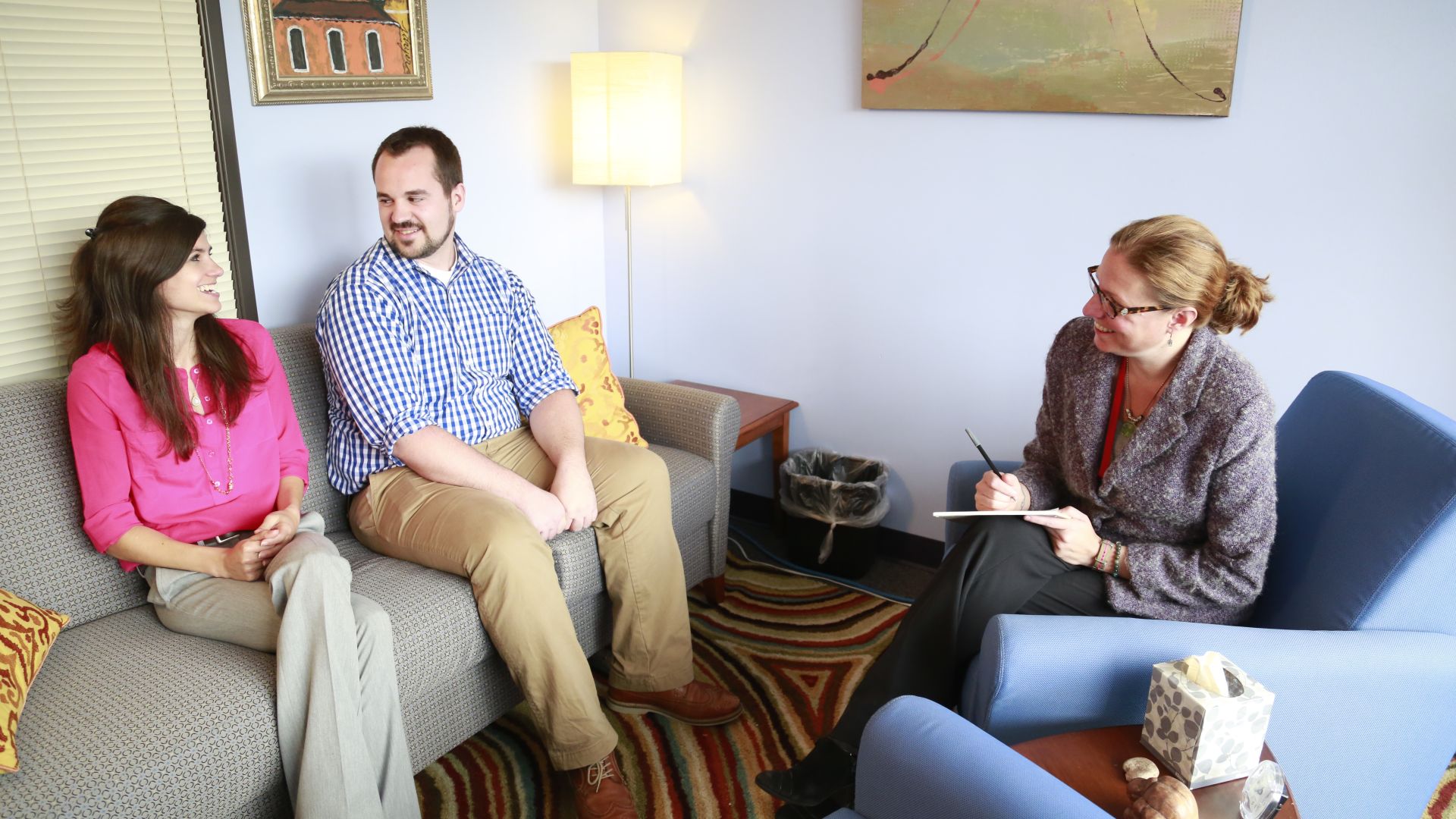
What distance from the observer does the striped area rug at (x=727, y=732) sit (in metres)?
1.96

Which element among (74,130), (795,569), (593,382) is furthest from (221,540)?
(795,569)

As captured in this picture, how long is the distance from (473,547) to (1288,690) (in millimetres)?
1351

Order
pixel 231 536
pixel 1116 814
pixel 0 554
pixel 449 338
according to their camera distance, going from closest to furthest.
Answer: pixel 1116 814, pixel 0 554, pixel 231 536, pixel 449 338

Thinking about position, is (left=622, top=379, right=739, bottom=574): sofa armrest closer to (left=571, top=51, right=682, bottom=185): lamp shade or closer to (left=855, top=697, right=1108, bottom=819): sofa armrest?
(left=571, top=51, right=682, bottom=185): lamp shade

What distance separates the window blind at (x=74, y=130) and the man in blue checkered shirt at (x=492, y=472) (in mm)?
421

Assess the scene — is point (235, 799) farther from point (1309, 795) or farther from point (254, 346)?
point (1309, 795)

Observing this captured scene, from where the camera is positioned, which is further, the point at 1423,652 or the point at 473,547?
the point at 473,547

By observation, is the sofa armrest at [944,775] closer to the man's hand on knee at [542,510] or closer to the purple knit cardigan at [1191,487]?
the purple knit cardigan at [1191,487]

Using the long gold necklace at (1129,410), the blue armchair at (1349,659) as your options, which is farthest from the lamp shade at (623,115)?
the blue armchair at (1349,659)

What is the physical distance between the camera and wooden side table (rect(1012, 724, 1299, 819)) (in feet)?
4.04

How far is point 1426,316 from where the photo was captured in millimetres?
2186

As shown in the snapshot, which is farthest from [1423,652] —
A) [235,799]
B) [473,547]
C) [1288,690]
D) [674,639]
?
[235,799]

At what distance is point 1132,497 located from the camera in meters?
1.73

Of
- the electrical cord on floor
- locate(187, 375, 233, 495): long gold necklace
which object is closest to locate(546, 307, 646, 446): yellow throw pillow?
the electrical cord on floor
